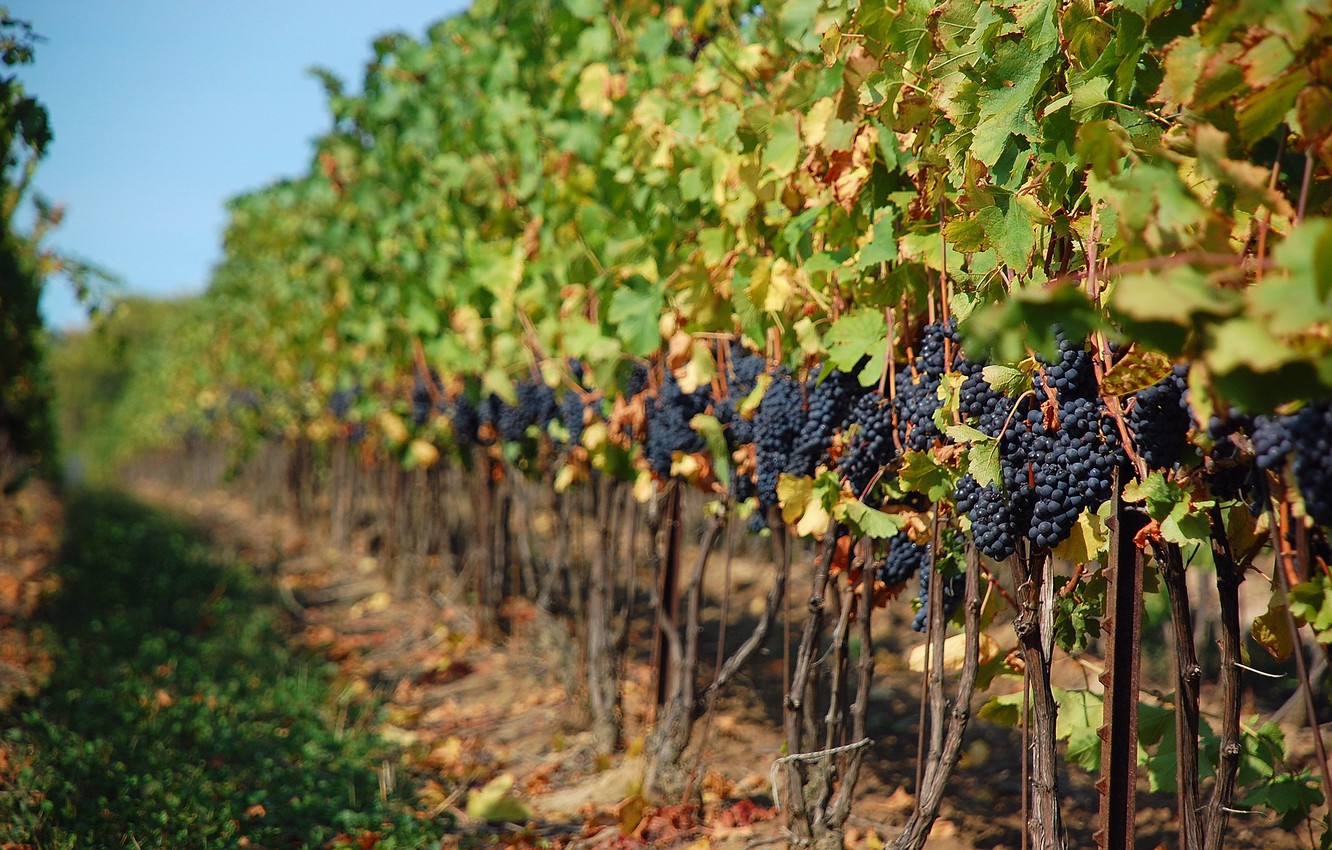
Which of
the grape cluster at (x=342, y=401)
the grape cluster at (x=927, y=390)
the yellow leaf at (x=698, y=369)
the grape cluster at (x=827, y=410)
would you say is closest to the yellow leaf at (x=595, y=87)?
the yellow leaf at (x=698, y=369)

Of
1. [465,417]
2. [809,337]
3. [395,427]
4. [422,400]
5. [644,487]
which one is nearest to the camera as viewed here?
[809,337]

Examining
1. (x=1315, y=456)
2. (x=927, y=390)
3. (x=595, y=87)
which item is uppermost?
(x=595, y=87)

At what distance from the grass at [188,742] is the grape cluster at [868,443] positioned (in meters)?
1.94

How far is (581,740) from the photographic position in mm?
4465

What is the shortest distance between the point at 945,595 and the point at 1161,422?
3.25 ft

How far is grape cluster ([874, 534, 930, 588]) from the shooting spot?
8.50ft

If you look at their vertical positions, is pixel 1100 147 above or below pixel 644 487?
above

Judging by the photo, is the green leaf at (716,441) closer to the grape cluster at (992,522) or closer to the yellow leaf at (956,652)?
the yellow leaf at (956,652)

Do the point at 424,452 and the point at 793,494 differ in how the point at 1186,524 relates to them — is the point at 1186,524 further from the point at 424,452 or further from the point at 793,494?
the point at 424,452

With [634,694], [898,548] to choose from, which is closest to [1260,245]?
[898,548]

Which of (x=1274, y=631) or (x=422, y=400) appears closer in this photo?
(x=1274, y=631)

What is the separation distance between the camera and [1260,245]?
1.47 meters

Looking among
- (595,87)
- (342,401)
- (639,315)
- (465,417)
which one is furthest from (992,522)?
(342,401)

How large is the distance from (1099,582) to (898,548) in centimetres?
53
